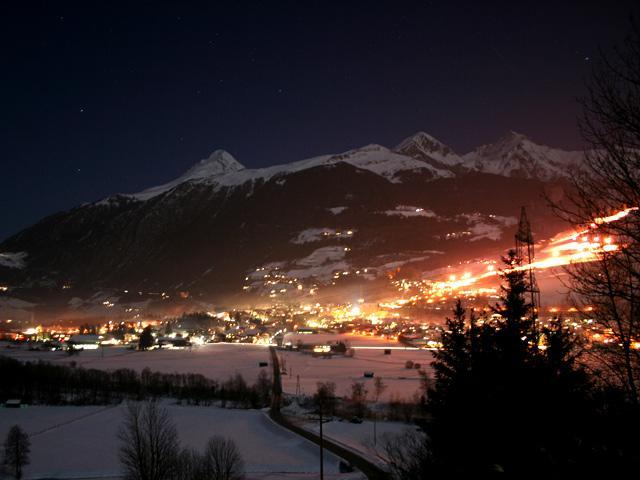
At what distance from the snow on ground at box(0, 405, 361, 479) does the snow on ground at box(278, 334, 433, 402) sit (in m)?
8.64

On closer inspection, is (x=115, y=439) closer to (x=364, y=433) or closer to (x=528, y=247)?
(x=364, y=433)

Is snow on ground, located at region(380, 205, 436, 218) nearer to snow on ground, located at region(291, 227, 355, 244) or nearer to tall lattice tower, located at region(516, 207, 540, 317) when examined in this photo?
snow on ground, located at region(291, 227, 355, 244)

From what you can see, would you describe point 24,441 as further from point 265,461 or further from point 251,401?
point 251,401

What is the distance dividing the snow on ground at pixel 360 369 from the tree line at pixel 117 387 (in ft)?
12.2

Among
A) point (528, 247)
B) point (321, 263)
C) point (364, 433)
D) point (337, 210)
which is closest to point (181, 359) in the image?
point (364, 433)

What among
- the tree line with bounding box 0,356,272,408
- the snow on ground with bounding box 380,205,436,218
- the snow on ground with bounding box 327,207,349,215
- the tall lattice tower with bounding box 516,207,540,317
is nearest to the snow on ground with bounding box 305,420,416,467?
the tree line with bounding box 0,356,272,408

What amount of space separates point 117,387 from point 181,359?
1657cm

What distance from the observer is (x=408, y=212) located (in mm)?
179625

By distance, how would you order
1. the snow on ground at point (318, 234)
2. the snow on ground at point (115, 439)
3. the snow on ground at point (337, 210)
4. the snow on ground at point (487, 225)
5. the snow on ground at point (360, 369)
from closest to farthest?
the snow on ground at point (115, 439)
the snow on ground at point (360, 369)
the snow on ground at point (487, 225)
the snow on ground at point (318, 234)
the snow on ground at point (337, 210)

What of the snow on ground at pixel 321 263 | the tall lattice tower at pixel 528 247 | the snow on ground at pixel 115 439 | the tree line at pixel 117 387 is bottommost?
the snow on ground at pixel 115 439

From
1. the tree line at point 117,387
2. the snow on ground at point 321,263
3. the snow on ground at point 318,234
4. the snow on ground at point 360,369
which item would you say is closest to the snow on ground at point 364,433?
the snow on ground at point 360,369

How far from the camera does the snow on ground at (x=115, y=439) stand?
2312cm

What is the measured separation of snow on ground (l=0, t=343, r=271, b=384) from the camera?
51562mm

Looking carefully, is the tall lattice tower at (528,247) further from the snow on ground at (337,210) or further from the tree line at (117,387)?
the snow on ground at (337,210)
